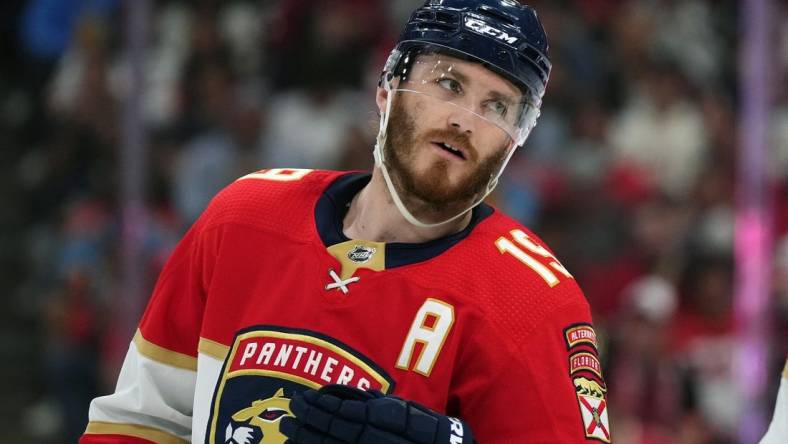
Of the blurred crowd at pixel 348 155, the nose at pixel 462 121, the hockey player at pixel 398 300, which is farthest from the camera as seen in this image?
the blurred crowd at pixel 348 155

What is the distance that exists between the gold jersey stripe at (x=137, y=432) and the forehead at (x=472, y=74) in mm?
671

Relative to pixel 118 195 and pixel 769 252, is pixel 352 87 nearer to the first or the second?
pixel 118 195

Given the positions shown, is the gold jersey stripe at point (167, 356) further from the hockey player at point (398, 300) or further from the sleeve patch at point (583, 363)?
the sleeve patch at point (583, 363)

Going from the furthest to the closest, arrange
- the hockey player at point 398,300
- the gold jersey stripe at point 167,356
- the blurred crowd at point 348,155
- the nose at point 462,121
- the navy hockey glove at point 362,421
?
1. the blurred crowd at point 348,155
2. the gold jersey stripe at point 167,356
3. the nose at point 462,121
4. the hockey player at point 398,300
5. the navy hockey glove at point 362,421

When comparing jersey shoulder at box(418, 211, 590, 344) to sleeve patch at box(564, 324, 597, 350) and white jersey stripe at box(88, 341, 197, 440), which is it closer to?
sleeve patch at box(564, 324, 597, 350)

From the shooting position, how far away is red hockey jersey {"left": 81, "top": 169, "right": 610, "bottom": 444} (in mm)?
1904

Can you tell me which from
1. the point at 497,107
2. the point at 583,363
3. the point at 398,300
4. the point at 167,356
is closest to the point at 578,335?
the point at 583,363

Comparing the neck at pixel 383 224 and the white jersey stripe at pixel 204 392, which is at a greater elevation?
the neck at pixel 383 224

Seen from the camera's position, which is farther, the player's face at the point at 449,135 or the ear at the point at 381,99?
the ear at the point at 381,99

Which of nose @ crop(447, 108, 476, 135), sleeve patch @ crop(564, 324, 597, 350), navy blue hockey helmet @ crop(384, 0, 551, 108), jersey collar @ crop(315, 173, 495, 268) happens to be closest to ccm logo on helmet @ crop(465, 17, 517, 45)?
navy blue hockey helmet @ crop(384, 0, 551, 108)

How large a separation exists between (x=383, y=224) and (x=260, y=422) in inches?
14.1

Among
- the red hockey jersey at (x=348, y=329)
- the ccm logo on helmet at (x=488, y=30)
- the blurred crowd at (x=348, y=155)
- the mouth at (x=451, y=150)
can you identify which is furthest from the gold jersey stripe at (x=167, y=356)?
the blurred crowd at (x=348, y=155)

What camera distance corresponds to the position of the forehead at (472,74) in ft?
6.70

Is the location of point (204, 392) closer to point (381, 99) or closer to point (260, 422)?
point (260, 422)
